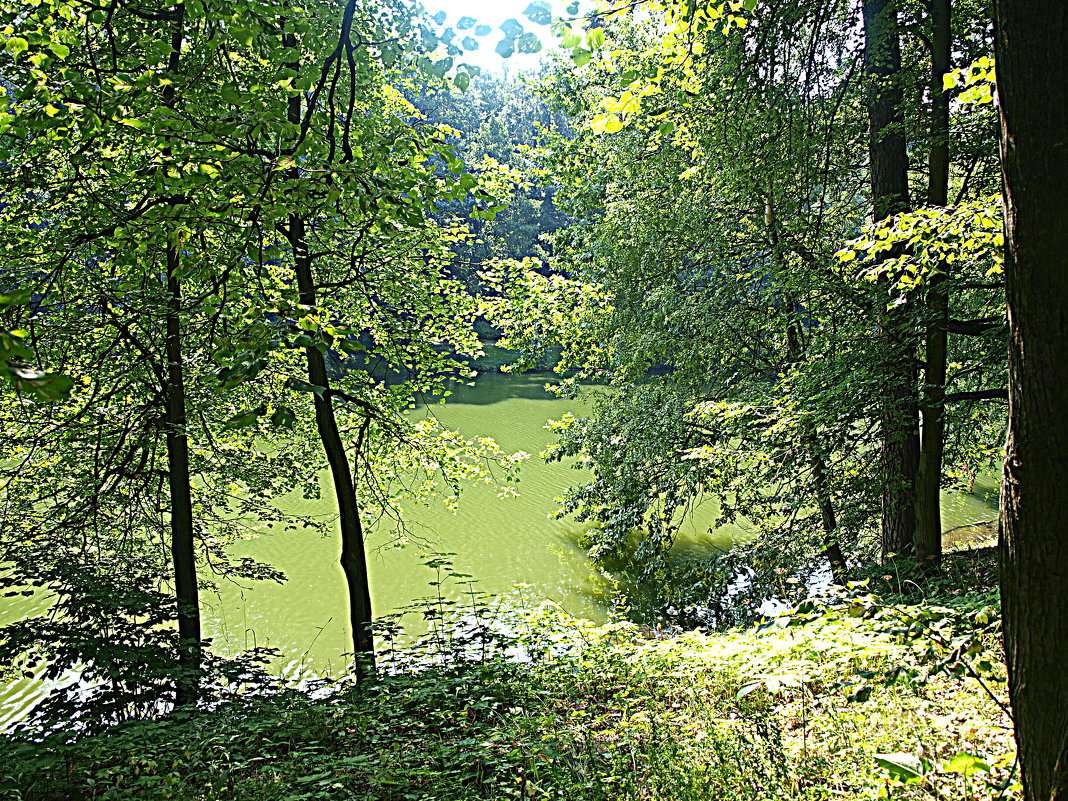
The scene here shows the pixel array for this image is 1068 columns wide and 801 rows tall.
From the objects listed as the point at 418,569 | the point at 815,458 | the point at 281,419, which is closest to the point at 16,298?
the point at 281,419

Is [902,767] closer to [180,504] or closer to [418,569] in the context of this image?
[180,504]

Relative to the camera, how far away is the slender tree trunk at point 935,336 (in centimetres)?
439

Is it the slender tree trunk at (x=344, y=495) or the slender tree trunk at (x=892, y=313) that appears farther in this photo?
the slender tree trunk at (x=344, y=495)

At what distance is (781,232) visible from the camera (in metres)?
6.44

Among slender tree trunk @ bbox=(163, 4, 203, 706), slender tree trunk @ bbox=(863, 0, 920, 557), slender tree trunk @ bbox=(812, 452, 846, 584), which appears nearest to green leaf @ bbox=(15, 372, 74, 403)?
slender tree trunk @ bbox=(163, 4, 203, 706)

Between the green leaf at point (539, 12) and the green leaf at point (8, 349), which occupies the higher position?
the green leaf at point (539, 12)

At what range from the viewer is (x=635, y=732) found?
9.21 ft

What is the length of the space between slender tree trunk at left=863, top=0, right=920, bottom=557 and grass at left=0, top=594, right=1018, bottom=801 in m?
2.00

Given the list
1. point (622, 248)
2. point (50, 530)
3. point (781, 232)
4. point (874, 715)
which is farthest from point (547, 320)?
point (874, 715)

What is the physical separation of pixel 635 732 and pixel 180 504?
13.8 ft

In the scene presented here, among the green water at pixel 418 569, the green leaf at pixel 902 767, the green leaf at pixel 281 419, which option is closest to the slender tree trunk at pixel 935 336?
the green water at pixel 418 569

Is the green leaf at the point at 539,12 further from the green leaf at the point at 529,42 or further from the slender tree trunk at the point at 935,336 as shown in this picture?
the slender tree trunk at the point at 935,336

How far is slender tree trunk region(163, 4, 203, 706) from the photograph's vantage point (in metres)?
4.36

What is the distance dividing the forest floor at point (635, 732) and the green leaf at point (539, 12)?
193 cm
